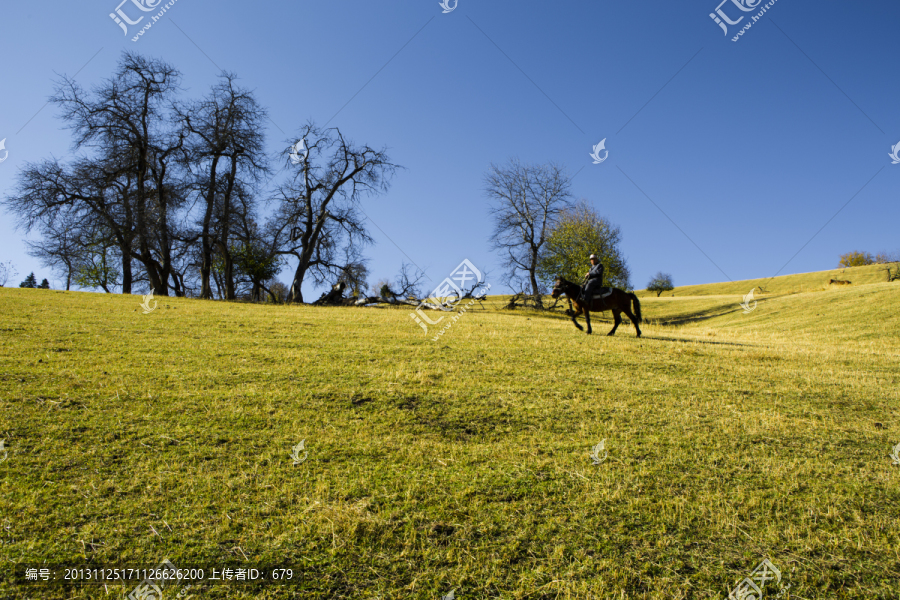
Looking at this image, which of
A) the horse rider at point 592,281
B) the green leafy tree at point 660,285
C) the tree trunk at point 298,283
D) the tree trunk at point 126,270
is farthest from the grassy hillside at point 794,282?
the tree trunk at point 126,270

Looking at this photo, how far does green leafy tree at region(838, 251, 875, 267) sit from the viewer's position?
85625mm

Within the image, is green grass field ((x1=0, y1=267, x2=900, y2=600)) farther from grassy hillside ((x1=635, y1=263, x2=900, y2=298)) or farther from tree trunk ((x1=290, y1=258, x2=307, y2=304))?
grassy hillside ((x1=635, y1=263, x2=900, y2=298))

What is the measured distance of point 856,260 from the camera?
87.8 m

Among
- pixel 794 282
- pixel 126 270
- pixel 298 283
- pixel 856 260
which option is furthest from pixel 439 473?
pixel 856 260

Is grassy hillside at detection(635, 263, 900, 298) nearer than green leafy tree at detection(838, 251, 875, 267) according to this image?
Yes

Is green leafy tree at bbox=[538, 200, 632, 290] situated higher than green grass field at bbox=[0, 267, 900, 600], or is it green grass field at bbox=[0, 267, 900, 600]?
green leafy tree at bbox=[538, 200, 632, 290]

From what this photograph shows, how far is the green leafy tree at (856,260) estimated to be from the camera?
85625 mm

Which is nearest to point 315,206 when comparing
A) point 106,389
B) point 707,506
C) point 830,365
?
point 106,389

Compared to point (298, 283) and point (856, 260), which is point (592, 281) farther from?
point (856, 260)

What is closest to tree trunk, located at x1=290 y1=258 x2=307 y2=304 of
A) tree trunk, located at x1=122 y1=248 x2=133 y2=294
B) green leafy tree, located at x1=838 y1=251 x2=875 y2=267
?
tree trunk, located at x1=122 y1=248 x2=133 y2=294

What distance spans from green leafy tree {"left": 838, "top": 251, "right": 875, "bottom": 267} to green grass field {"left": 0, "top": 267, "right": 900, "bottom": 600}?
99822 mm

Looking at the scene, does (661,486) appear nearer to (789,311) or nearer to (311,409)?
(311,409)

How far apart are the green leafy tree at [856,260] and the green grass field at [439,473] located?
9982 centimetres

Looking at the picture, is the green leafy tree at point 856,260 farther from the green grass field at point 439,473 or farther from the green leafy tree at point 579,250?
the green grass field at point 439,473
